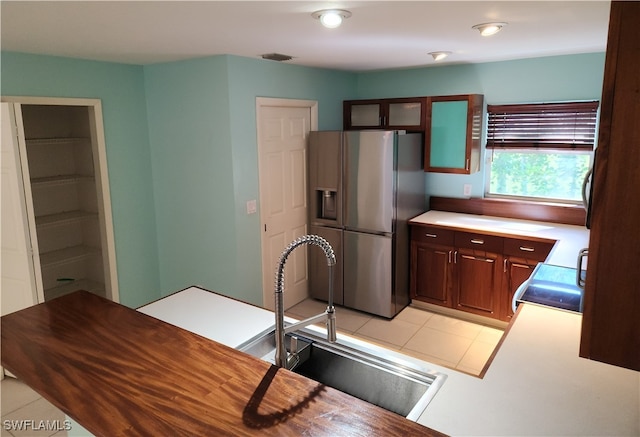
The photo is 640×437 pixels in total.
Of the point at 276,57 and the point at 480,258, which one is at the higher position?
the point at 276,57

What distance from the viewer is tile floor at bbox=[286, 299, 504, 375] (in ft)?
11.1

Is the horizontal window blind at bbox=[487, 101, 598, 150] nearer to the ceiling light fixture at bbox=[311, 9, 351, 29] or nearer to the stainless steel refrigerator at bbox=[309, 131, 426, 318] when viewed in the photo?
the stainless steel refrigerator at bbox=[309, 131, 426, 318]

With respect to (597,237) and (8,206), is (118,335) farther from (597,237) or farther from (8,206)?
(8,206)

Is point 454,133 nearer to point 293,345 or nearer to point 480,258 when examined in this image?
point 480,258

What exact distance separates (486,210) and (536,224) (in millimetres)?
491

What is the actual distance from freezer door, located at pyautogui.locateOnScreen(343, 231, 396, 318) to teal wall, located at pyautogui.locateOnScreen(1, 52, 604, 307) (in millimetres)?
889

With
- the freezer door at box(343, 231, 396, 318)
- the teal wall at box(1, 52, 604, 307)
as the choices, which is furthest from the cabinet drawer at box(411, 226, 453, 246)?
the teal wall at box(1, 52, 604, 307)

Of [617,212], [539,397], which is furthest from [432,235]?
[617,212]

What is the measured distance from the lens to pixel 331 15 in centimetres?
201

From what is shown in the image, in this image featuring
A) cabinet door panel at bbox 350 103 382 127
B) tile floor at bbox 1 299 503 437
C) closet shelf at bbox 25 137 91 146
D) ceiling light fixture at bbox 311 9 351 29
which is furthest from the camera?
cabinet door panel at bbox 350 103 382 127

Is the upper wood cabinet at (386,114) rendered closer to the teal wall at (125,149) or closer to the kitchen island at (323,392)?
the teal wall at (125,149)

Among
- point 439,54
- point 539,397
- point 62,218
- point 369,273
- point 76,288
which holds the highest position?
point 439,54

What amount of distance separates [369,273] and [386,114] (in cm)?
160

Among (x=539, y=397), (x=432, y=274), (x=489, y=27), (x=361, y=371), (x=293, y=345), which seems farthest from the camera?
(x=432, y=274)
